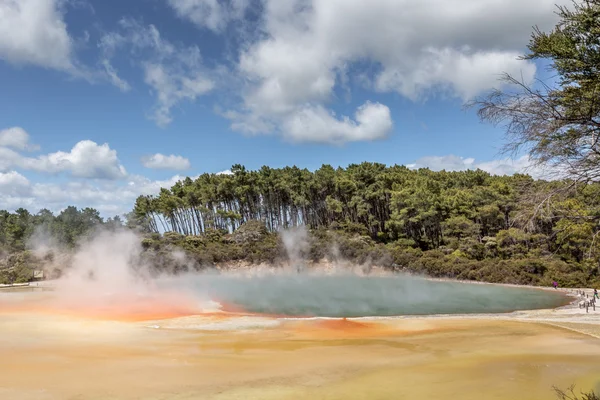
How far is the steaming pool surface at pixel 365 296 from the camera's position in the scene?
84.1ft

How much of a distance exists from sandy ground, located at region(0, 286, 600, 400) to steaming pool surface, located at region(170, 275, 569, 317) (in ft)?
12.1

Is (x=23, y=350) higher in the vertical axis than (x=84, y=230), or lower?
lower

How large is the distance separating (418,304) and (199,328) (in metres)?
14.6

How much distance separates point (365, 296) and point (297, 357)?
703 inches

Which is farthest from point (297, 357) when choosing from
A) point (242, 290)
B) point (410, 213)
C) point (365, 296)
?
point (410, 213)

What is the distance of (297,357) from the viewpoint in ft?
47.5

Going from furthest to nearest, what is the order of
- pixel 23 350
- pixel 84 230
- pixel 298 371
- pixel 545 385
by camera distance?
pixel 84 230, pixel 23 350, pixel 298 371, pixel 545 385

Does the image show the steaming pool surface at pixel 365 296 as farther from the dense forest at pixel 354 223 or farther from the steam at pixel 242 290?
the dense forest at pixel 354 223

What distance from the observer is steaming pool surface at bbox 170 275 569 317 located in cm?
2562

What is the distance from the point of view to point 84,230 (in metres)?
60.1

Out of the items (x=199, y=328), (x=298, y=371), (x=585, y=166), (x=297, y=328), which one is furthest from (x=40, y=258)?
(x=585, y=166)

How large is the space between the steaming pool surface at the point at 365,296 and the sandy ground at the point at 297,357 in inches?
146

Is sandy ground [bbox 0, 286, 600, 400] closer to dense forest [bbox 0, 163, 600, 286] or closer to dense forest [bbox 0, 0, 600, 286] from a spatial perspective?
dense forest [bbox 0, 0, 600, 286]

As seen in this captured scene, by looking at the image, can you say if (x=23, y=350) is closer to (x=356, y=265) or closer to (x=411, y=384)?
(x=411, y=384)
